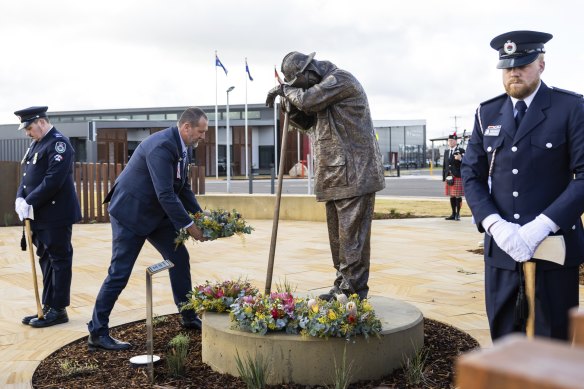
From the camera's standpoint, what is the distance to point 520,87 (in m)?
2.78

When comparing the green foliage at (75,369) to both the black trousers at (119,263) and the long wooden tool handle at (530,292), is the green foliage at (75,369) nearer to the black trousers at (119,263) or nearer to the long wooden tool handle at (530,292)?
the black trousers at (119,263)

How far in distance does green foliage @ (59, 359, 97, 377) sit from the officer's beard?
2.95 metres

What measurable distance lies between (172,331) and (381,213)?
33.4 ft

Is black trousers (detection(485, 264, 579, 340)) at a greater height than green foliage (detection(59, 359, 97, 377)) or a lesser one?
greater

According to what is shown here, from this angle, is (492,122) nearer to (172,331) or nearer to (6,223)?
(172,331)

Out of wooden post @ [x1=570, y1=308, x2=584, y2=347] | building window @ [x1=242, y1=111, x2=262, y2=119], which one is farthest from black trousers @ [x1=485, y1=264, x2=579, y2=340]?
building window @ [x1=242, y1=111, x2=262, y2=119]

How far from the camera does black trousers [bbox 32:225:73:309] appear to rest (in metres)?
5.18

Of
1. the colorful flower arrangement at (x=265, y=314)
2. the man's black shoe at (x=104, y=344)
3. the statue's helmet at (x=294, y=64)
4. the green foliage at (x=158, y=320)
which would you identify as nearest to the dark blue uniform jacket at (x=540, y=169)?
the colorful flower arrangement at (x=265, y=314)

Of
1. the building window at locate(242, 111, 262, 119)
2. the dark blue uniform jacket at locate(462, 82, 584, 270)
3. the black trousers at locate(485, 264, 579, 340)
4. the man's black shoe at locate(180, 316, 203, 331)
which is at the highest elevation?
the building window at locate(242, 111, 262, 119)

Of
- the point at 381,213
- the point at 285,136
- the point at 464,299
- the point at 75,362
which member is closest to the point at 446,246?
the point at 464,299

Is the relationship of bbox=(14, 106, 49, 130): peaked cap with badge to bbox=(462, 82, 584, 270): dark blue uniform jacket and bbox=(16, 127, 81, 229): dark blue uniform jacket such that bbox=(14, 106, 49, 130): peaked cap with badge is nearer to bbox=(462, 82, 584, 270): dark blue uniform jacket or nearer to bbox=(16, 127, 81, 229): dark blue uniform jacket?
bbox=(16, 127, 81, 229): dark blue uniform jacket

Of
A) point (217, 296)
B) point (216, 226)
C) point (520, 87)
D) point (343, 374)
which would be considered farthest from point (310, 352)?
Result: point (520, 87)

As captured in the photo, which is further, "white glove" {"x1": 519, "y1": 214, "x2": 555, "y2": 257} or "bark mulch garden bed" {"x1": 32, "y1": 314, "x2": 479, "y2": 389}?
"bark mulch garden bed" {"x1": 32, "y1": 314, "x2": 479, "y2": 389}

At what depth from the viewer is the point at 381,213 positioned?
47.2ft
